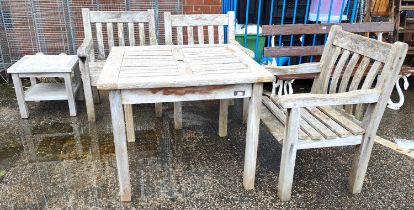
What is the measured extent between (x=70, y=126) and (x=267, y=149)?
6.74 feet

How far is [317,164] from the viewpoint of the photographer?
9.61ft

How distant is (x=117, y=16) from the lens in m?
3.75

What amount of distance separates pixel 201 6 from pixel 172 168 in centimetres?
286

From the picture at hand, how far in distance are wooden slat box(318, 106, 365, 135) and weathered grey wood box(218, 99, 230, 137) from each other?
89 cm

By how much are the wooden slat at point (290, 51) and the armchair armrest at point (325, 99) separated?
177cm

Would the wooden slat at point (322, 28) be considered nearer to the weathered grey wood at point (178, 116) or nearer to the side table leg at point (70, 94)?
the weathered grey wood at point (178, 116)

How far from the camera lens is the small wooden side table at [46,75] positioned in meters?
3.52

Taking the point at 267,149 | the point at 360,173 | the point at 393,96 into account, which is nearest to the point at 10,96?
the point at 267,149

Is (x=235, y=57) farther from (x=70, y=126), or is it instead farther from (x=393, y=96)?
(x=393, y=96)

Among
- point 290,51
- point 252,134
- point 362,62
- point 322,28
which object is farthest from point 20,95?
point 322,28

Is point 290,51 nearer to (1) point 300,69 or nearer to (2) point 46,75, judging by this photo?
Answer: (1) point 300,69

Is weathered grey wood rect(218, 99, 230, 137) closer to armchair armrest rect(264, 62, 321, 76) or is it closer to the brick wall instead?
armchair armrest rect(264, 62, 321, 76)

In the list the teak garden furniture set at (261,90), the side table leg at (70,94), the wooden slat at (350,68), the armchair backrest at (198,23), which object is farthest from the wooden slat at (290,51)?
the side table leg at (70,94)

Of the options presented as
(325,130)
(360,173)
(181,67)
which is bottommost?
(360,173)
